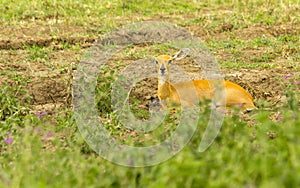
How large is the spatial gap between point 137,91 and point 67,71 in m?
1.02

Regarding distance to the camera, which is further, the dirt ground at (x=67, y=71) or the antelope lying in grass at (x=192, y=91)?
the dirt ground at (x=67, y=71)

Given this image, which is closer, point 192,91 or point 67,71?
point 192,91

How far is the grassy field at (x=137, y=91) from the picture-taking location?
459 cm

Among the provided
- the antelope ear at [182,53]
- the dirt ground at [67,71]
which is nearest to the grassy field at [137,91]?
the dirt ground at [67,71]

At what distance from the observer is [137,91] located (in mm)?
8703

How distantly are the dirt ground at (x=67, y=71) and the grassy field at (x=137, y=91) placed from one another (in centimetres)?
2

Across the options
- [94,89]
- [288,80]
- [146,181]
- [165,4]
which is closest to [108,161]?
[146,181]

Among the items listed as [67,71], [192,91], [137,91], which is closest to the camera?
[192,91]

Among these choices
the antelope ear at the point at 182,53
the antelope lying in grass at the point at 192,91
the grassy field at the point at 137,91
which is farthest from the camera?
the antelope ear at the point at 182,53

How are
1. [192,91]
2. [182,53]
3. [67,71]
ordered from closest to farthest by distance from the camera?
[192,91] → [182,53] → [67,71]

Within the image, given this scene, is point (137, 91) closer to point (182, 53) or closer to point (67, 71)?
point (182, 53)

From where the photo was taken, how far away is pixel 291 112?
19.6 feet

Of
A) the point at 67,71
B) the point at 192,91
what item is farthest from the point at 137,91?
the point at 67,71

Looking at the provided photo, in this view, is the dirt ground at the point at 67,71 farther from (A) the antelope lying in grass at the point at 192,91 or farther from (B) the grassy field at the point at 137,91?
(A) the antelope lying in grass at the point at 192,91
